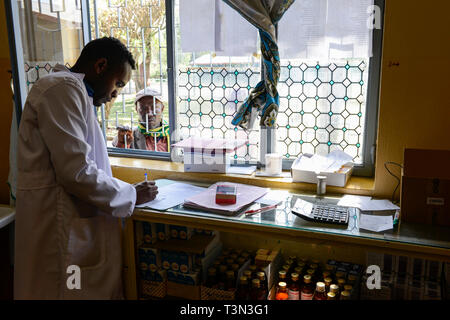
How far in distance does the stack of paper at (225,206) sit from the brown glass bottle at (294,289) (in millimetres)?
391

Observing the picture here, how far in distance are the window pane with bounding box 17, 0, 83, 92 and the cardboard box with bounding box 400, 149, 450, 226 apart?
2012 mm

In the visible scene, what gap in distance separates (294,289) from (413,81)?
1058 mm

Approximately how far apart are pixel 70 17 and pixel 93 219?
1.46m

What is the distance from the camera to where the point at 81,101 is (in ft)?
5.13

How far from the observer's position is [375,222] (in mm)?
1640

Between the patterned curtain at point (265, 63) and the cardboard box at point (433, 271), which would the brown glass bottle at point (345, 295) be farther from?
the patterned curtain at point (265, 63)

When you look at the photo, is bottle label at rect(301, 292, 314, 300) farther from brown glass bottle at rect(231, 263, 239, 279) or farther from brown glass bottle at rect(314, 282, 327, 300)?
brown glass bottle at rect(231, 263, 239, 279)

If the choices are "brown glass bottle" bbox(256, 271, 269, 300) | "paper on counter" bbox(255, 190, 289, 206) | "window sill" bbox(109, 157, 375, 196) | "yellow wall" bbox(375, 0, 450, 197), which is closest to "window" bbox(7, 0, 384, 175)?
"window sill" bbox(109, 157, 375, 196)

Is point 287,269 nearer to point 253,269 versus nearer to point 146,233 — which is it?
point 253,269

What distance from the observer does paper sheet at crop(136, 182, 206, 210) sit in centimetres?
185

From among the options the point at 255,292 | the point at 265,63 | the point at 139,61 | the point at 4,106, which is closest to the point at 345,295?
the point at 255,292

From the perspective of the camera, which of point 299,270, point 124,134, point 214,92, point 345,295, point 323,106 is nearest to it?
point 345,295
